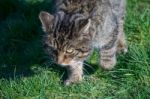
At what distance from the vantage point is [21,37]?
6.05m

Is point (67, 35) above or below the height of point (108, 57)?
above

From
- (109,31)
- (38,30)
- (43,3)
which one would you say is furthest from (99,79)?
(43,3)

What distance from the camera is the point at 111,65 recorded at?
5.01 meters

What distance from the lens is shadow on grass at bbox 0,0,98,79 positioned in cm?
545

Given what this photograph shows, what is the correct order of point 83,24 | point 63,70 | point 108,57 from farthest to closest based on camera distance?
point 63,70 < point 108,57 < point 83,24

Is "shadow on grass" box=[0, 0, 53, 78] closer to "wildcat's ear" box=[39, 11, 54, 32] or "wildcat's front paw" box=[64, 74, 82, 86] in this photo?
"wildcat's front paw" box=[64, 74, 82, 86]

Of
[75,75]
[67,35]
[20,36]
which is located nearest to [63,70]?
[75,75]

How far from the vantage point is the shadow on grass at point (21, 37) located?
17.9 ft

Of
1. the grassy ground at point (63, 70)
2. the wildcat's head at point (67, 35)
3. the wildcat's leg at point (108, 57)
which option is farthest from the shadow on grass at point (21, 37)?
the wildcat's head at point (67, 35)

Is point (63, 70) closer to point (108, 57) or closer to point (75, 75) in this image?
point (75, 75)

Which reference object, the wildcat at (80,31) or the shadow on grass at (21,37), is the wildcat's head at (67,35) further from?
the shadow on grass at (21,37)

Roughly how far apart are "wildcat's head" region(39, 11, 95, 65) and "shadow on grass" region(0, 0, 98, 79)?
2.51 feet

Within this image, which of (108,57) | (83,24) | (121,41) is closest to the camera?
(83,24)

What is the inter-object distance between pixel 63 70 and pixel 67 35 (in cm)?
98
